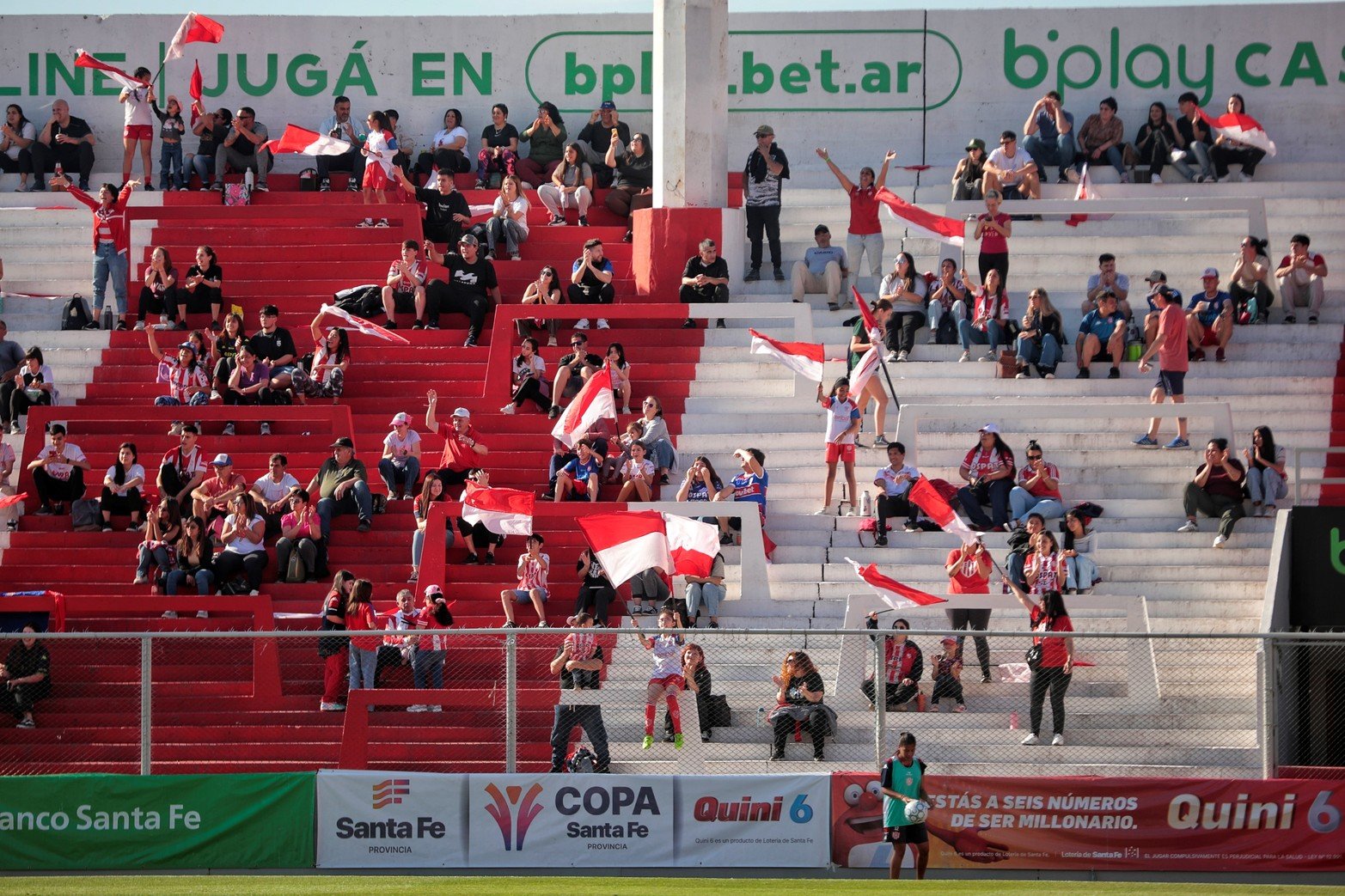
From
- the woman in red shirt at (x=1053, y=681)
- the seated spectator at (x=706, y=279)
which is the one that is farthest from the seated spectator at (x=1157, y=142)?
the woman in red shirt at (x=1053, y=681)

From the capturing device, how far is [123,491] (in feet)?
71.1

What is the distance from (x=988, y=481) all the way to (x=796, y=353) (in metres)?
3.03

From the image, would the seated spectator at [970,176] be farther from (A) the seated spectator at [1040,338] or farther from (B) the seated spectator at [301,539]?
Answer: (B) the seated spectator at [301,539]

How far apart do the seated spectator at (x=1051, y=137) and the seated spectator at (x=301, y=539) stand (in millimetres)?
12942

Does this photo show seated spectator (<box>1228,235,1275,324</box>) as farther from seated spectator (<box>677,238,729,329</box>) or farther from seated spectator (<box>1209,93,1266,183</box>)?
seated spectator (<box>677,238,729,329</box>)

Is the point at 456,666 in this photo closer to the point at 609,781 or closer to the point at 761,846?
the point at 609,781

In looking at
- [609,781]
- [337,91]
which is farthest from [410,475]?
[337,91]

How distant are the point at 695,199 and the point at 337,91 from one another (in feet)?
25.6

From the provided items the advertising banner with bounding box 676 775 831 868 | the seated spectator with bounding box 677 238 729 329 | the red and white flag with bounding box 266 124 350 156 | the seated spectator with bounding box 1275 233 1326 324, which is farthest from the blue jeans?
the seated spectator with bounding box 1275 233 1326 324

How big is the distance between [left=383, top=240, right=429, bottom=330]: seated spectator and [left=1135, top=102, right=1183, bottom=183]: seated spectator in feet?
35.4

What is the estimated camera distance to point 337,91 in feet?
103

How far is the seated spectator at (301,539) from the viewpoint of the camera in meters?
20.5

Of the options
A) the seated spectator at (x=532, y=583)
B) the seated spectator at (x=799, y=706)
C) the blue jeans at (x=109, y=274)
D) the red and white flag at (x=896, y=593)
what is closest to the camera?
Result: the seated spectator at (x=799, y=706)

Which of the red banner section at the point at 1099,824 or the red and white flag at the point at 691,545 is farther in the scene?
the red and white flag at the point at 691,545
